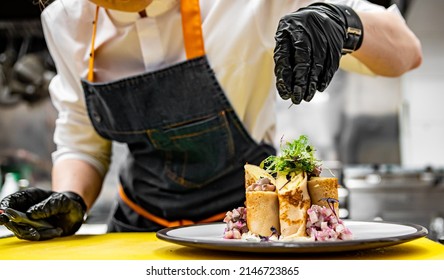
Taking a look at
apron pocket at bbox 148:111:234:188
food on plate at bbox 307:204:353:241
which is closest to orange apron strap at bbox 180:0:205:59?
apron pocket at bbox 148:111:234:188

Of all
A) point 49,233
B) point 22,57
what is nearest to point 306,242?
point 49,233

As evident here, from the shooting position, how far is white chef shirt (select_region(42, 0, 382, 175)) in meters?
1.42

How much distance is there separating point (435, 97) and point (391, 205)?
1.52 meters

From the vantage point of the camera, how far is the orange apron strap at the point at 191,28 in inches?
55.2

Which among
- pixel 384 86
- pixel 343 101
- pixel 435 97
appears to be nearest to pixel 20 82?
pixel 343 101

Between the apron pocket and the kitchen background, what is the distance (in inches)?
79.5

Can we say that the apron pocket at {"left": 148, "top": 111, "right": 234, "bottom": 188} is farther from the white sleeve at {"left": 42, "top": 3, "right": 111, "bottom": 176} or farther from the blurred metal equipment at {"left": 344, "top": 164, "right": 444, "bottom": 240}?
the blurred metal equipment at {"left": 344, "top": 164, "right": 444, "bottom": 240}

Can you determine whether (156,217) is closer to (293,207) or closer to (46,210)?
(46,210)

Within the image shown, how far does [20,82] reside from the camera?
170 inches

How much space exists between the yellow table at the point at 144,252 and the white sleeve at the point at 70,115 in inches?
19.2

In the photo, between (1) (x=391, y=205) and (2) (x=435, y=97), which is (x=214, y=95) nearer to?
(1) (x=391, y=205)

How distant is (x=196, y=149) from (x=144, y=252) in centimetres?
56

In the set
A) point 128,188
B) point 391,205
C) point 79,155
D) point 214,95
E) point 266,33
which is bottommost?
point 391,205

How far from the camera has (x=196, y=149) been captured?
1458 mm
